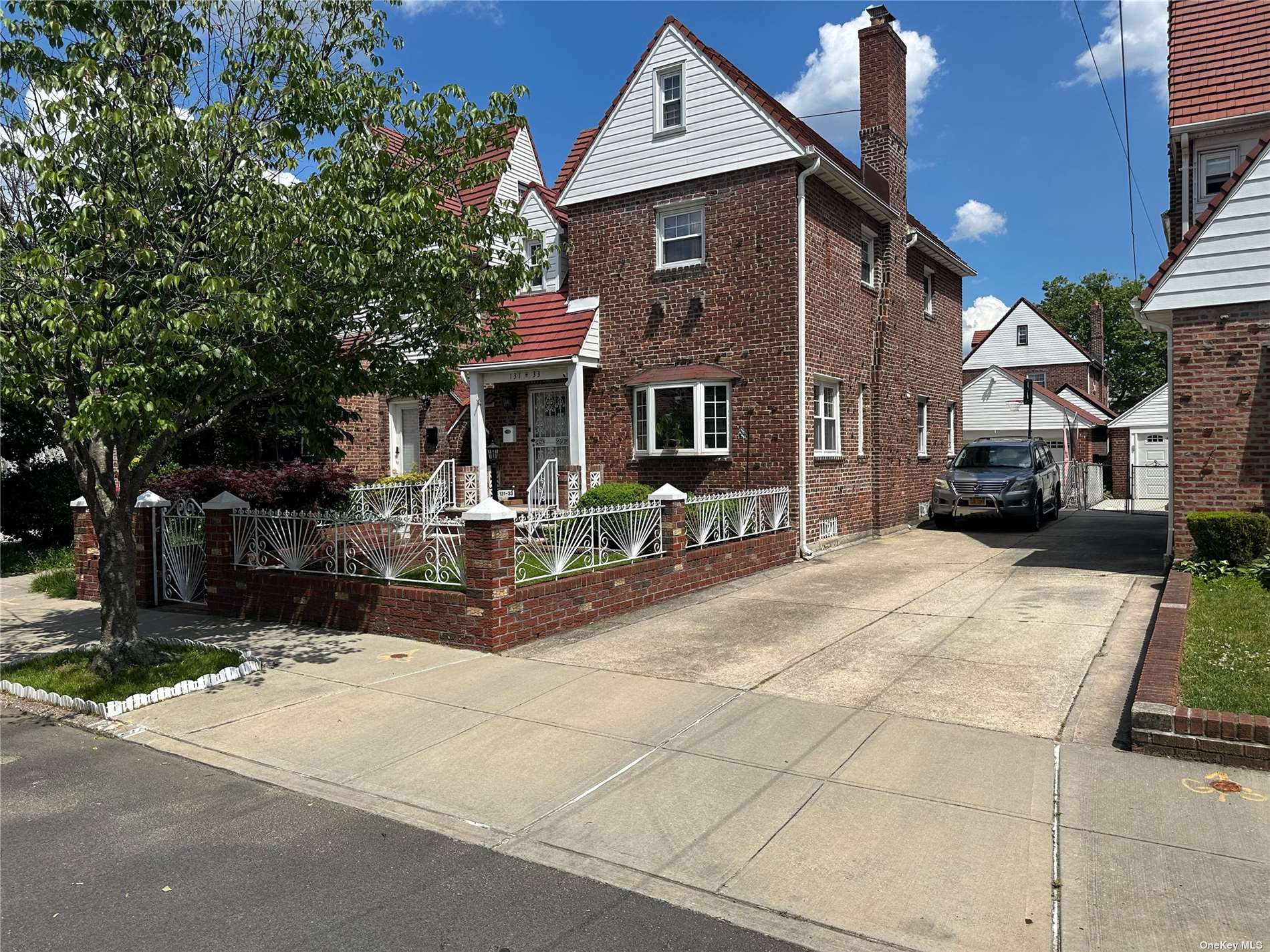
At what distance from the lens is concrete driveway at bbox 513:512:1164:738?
662 centimetres

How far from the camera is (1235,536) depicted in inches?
391

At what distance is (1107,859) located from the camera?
402 centimetres

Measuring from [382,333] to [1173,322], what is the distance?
31.8ft

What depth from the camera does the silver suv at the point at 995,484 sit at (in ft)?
57.2

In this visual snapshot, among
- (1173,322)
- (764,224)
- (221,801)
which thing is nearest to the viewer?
(221,801)

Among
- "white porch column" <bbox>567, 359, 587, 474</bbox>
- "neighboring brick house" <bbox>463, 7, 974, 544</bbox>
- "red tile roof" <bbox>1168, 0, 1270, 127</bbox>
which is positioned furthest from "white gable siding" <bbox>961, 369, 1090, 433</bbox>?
"white porch column" <bbox>567, 359, 587, 474</bbox>

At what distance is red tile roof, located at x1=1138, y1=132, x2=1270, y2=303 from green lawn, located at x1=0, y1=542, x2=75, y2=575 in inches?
650

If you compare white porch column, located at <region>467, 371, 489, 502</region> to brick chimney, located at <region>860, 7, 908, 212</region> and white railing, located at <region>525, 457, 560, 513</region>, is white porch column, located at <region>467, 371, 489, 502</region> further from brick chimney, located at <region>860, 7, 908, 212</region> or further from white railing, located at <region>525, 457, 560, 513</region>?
brick chimney, located at <region>860, 7, 908, 212</region>

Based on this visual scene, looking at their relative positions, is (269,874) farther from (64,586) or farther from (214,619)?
(64,586)

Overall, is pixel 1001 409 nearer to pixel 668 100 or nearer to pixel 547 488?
pixel 668 100

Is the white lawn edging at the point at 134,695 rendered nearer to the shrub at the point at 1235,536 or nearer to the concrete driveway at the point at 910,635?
the concrete driveway at the point at 910,635

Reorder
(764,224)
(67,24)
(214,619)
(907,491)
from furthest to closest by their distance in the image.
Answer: (907,491), (764,224), (214,619), (67,24)

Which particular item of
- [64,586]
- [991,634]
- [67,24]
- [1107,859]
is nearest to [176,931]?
[1107,859]

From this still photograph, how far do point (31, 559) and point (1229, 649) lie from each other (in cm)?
1743
